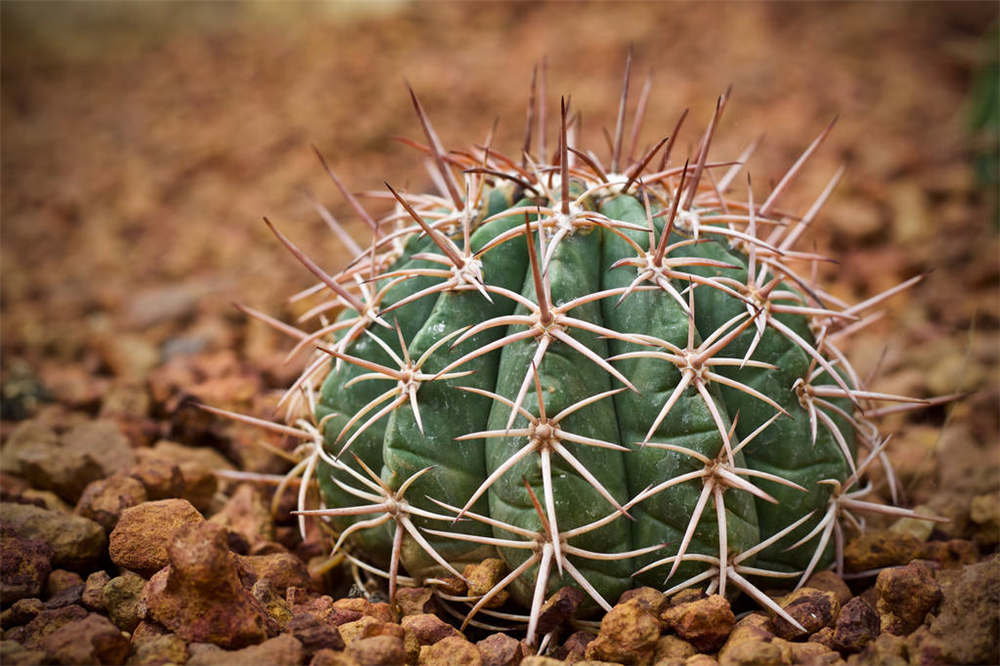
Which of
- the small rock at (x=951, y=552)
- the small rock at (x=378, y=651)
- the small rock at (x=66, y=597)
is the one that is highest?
the small rock at (x=66, y=597)

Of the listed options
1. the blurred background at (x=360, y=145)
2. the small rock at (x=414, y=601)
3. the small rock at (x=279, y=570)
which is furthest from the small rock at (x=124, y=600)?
the blurred background at (x=360, y=145)

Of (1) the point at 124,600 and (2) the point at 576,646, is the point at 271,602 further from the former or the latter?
(2) the point at 576,646

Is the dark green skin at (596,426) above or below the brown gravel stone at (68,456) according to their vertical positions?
above

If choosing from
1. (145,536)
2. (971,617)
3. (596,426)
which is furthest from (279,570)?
(971,617)

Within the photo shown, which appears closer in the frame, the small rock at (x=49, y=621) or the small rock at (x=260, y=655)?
the small rock at (x=260, y=655)

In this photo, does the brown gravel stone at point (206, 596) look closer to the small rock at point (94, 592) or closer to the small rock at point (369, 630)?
the small rock at point (369, 630)

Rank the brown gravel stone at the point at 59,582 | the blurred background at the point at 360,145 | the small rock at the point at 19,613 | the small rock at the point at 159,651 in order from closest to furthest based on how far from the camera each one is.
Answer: the small rock at the point at 159,651, the small rock at the point at 19,613, the brown gravel stone at the point at 59,582, the blurred background at the point at 360,145

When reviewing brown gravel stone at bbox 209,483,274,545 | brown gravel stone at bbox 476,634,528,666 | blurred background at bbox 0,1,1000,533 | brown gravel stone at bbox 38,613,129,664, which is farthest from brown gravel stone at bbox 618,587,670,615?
blurred background at bbox 0,1,1000,533

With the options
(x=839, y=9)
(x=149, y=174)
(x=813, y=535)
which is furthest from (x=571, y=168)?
(x=839, y=9)
